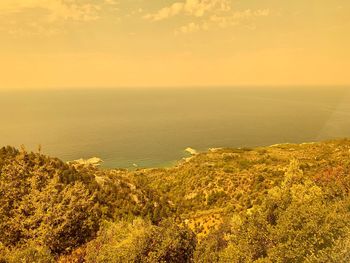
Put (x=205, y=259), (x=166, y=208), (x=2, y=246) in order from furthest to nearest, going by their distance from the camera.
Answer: (x=166, y=208), (x=2, y=246), (x=205, y=259)

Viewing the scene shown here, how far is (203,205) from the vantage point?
55656 mm

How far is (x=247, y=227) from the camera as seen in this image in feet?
68.7

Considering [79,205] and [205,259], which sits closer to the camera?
[205,259]

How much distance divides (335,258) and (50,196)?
68.8ft

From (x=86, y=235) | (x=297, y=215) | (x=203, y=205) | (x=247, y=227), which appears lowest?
(x=203, y=205)

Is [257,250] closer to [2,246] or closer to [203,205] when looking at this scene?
[2,246]

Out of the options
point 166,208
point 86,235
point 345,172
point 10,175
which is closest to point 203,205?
point 166,208

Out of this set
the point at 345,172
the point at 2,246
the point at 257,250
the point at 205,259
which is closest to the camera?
the point at 257,250

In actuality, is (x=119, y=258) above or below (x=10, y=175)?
below

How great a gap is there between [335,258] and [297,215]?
297 cm

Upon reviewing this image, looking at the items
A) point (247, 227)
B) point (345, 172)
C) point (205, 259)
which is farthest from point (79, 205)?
point (345, 172)

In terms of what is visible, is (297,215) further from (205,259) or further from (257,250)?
(205,259)

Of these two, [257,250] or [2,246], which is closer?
[257,250]

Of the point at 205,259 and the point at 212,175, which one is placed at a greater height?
the point at 205,259
